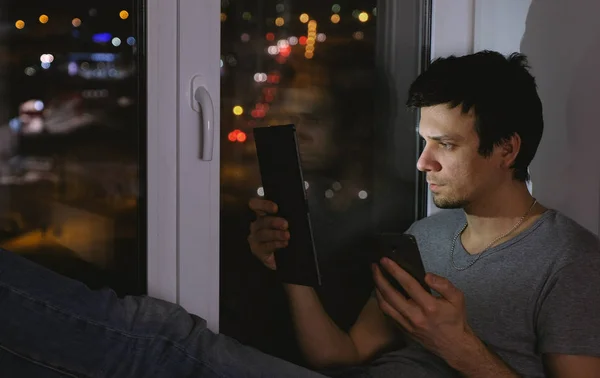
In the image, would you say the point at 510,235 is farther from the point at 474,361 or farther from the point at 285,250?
the point at 285,250

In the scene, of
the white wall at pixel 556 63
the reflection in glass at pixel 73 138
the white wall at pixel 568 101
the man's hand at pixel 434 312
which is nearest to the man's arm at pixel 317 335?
the man's hand at pixel 434 312

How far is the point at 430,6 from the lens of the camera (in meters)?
1.63

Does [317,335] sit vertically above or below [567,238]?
below

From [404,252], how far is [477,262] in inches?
9.0

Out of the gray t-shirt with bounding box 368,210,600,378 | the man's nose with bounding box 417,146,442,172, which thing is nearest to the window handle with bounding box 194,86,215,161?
the man's nose with bounding box 417,146,442,172

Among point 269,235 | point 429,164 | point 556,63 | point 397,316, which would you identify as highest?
point 556,63

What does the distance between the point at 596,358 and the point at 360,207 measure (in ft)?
2.21

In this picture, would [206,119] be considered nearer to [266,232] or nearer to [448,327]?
[266,232]

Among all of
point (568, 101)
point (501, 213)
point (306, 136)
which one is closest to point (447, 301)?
point (501, 213)

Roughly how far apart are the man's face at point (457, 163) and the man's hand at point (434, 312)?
0.85 ft

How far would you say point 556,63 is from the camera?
1.56 meters

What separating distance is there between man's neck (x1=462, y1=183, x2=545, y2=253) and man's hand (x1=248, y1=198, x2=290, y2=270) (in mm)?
422

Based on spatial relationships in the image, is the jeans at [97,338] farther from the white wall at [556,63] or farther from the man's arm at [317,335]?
the white wall at [556,63]

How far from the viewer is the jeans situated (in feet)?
3.35
